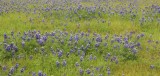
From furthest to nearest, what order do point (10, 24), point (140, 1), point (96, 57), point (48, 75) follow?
1. point (140, 1)
2. point (10, 24)
3. point (96, 57)
4. point (48, 75)

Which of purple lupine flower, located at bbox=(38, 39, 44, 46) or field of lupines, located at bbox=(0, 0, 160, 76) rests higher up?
purple lupine flower, located at bbox=(38, 39, 44, 46)

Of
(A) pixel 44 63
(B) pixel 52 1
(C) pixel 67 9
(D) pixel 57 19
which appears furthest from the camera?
(B) pixel 52 1

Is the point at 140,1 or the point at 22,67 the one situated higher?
the point at 22,67

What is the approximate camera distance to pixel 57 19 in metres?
12.5

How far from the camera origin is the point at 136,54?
28.0 feet

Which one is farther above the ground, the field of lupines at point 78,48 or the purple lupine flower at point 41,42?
the purple lupine flower at point 41,42

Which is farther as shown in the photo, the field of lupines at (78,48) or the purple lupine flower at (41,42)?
the purple lupine flower at (41,42)

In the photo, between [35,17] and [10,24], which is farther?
[35,17]

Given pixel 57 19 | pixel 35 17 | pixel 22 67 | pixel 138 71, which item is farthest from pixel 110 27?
pixel 22 67

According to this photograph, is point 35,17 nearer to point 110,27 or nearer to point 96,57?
point 110,27

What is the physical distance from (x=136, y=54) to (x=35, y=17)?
5268mm

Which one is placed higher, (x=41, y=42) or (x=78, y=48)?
(x=41, y=42)

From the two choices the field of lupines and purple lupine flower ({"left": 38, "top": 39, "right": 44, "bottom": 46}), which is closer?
the field of lupines

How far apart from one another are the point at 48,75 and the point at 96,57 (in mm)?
1578
